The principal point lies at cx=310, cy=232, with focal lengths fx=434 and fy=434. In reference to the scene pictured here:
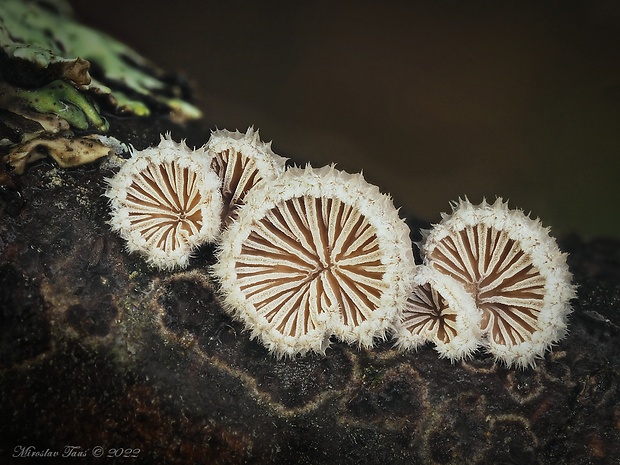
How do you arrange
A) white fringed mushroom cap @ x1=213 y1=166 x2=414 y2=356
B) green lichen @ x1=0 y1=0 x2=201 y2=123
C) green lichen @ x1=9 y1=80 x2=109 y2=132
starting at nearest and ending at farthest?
white fringed mushroom cap @ x1=213 y1=166 x2=414 y2=356, green lichen @ x1=9 y1=80 x2=109 y2=132, green lichen @ x1=0 y1=0 x2=201 y2=123

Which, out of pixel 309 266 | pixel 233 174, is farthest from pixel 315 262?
pixel 233 174

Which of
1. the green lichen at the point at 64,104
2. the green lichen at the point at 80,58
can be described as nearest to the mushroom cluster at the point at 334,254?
the green lichen at the point at 64,104

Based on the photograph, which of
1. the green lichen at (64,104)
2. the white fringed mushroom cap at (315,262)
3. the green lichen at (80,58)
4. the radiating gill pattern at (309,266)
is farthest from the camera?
the green lichen at (80,58)

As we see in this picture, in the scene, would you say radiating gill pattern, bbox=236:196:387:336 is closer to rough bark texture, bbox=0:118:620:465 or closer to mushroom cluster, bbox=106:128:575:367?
mushroom cluster, bbox=106:128:575:367

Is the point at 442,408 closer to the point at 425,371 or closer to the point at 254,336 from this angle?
the point at 425,371

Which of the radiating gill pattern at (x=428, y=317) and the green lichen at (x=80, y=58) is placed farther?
the green lichen at (x=80, y=58)

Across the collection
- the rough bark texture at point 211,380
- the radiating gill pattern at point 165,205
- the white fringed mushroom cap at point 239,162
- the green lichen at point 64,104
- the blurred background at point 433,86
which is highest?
the blurred background at point 433,86

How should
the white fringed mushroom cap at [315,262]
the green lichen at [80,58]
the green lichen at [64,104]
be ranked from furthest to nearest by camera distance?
the green lichen at [80,58]
the green lichen at [64,104]
the white fringed mushroom cap at [315,262]

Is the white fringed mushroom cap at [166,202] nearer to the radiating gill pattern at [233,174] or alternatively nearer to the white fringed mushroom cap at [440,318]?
the radiating gill pattern at [233,174]

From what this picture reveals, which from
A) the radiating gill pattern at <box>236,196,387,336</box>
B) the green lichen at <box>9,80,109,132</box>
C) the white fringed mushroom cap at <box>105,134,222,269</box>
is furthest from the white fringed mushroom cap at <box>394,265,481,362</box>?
the green lichen at <box>9,80,109,132</box>
